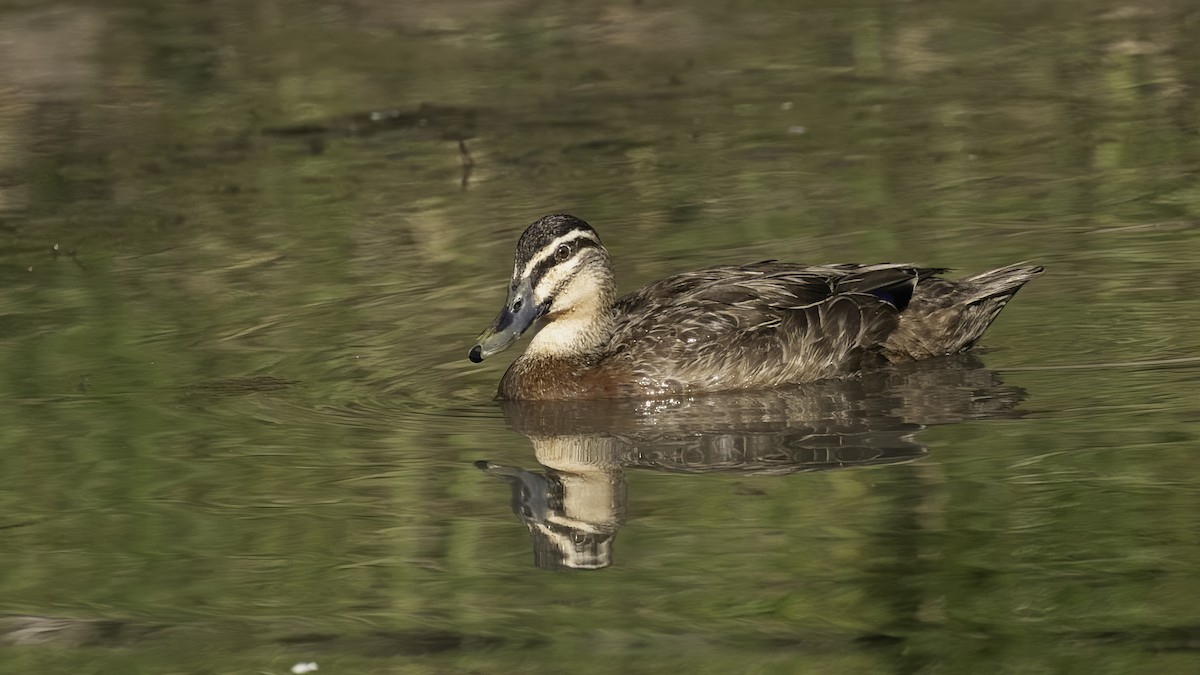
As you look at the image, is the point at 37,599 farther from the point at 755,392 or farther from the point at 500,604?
the point at 755,392

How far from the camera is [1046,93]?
16.5 metres

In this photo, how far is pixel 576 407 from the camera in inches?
406

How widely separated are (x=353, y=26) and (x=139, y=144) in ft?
13.5

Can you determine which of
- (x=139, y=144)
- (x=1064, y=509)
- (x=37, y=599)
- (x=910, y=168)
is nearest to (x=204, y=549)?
(x=37, y=599)

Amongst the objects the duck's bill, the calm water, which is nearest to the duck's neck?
the duck's bill

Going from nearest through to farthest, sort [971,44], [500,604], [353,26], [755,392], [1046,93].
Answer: [500,604] → [755,392] → [1046,93] → [971,44] → [353,26]

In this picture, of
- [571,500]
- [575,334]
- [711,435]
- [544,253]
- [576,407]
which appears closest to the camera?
[571,500]

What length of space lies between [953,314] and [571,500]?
307 centimetres

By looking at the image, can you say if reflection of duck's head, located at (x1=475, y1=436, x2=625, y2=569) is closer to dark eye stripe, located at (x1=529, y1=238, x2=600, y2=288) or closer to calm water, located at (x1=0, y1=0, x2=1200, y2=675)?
calm water, located at (x1=0, y1=0, x2=1200, y2=675)

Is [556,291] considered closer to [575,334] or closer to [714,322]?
[575,334]

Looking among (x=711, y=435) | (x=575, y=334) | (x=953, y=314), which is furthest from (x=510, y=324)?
(x=953, y=314)

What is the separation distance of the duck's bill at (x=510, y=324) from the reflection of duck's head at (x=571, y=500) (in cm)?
78

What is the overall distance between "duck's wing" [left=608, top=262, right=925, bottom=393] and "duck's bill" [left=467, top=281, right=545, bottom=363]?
1.51ft

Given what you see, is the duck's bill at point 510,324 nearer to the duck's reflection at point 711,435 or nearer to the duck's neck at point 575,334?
the duck's neck at point 575,334
